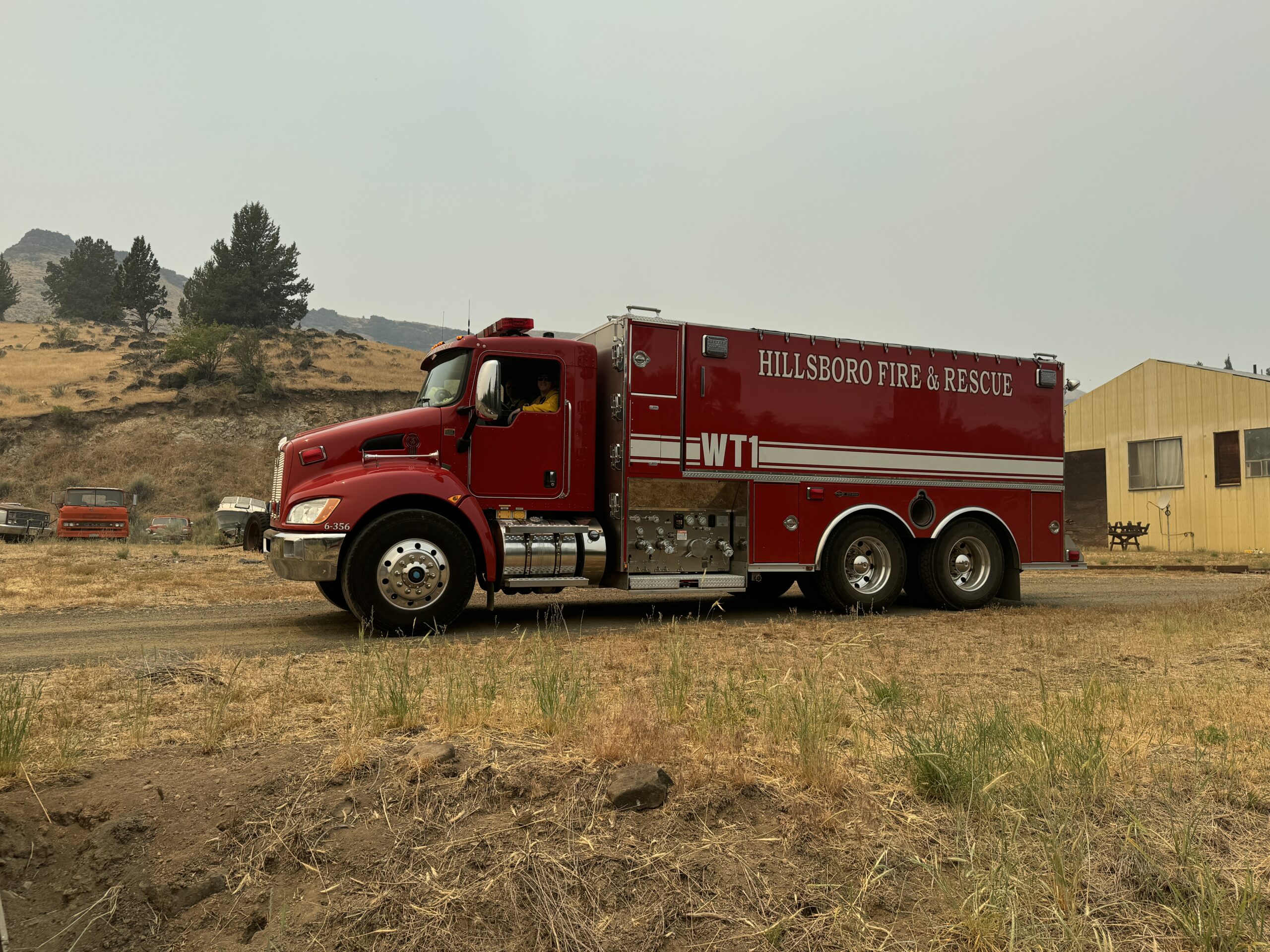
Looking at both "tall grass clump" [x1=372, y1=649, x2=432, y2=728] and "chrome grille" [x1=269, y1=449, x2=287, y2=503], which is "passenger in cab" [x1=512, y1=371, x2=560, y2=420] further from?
"tall grass clump" [x1=372, y1=649, x2=432, y2=728]

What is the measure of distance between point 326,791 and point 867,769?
97.1 inches

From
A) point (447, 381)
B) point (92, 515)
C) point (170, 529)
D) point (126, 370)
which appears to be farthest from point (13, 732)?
point (126, 370)

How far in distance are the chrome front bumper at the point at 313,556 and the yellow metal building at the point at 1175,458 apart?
1100 inches

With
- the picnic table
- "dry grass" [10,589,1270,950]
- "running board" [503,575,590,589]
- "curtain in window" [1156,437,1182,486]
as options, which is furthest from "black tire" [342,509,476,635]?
"curtain in window" [1156,437,1182,486]

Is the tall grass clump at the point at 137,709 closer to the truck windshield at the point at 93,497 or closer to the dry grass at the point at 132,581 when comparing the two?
the dry grass at the point at 132,581

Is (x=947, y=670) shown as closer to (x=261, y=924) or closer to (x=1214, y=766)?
(x=1214, y=766)

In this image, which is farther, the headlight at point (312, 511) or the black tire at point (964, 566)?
Result: the black tire at point (964, 566)

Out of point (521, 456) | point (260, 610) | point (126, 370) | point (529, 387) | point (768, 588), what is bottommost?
point (260, 610)

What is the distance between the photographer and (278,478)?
996 cm

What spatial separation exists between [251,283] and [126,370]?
1718 cm

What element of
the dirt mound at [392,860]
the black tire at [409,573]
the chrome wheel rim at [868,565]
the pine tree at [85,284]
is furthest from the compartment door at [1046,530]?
the pine tree at [85,284]

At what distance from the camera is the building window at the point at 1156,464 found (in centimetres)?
2888

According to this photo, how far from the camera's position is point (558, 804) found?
3.59 metres

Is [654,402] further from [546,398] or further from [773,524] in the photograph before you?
[773,524]
